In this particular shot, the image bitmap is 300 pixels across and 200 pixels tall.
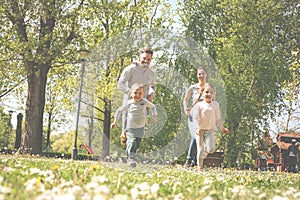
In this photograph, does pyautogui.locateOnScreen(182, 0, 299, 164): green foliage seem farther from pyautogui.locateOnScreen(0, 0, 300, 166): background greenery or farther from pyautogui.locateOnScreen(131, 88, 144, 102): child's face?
pyautogui.locateOnScreen(131, 88, 144, 102): child's face

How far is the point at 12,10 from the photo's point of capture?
→ 20.4 m

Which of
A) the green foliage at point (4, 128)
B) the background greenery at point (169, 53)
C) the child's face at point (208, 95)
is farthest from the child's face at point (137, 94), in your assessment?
the green foliage at point (4, 128)


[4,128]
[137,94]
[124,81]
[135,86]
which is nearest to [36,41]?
[124,81]

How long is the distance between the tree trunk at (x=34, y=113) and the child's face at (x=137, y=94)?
13.0 metres

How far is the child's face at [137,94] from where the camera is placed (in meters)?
8.30

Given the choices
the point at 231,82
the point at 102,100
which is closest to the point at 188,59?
the point at 231,82

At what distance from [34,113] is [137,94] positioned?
43.2 feet

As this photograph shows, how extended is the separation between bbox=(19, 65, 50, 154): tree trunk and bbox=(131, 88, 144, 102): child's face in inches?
514

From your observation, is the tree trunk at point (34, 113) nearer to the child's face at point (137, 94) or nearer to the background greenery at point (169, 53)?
the background greenery at point (169, 53)

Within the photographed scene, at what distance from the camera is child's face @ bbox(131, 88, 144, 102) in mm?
8297

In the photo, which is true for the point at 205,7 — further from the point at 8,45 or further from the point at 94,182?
the point at 94,182

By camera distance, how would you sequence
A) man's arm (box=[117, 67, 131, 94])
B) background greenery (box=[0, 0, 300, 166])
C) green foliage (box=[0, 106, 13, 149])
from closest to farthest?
man's arm (box=[117, 67, 131, 94])
background greenery (box=[0, 0, 300, 166])
green foliage (box=[0, 106, 13, 149])

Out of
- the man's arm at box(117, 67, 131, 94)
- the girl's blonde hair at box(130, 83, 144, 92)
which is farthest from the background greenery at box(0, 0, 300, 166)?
the girl's blonde hair at box(130, 83, 144, 92)

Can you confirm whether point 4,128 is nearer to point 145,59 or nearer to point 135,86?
point 145,59
